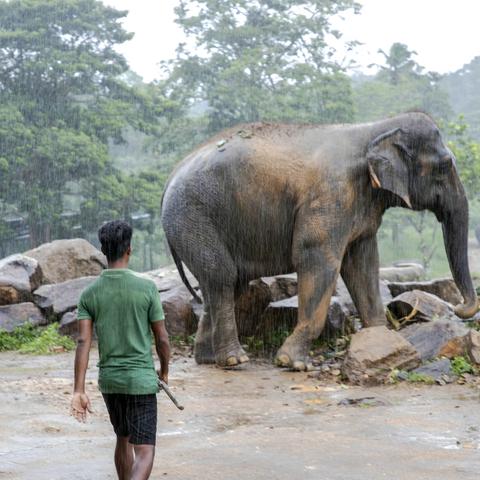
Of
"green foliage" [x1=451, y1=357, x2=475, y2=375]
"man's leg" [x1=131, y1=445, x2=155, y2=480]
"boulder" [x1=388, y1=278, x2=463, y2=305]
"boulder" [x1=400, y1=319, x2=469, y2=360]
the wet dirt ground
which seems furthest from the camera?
"boulder" [x1=388, y1=278, x2=463, y2=305]

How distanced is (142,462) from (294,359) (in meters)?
4.16

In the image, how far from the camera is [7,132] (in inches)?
913

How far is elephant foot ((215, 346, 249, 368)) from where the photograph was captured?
26.1 ft

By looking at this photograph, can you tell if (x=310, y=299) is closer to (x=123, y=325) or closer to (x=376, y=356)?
(x=376, y=356)

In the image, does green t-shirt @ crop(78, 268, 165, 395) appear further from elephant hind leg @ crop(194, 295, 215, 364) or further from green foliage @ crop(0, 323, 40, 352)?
green foliage @ crop(0, 323, 40, 352)

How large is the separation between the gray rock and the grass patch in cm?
392

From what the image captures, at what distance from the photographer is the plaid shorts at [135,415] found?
3.72 metres

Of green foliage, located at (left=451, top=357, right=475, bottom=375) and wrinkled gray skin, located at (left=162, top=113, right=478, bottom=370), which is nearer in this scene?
green foliage, located at (left=451, top=357, right=475, bottom=375)

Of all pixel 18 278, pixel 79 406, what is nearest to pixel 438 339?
pixel 79 406

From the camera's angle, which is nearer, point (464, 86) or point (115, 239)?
point (115, 239)

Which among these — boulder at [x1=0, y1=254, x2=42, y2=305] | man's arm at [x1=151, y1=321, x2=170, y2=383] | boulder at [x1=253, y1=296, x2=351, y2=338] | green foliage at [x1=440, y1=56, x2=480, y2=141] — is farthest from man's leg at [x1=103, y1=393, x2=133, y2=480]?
green foliage at [x1=440, y1=56, x2=480, y2=141]

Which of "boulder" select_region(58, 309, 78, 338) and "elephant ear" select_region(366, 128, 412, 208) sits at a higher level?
"elephant ear" select_region(366, 128, 412, 208)

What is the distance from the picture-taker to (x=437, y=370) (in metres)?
A: 7.14

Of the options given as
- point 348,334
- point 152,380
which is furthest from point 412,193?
point 152,380
